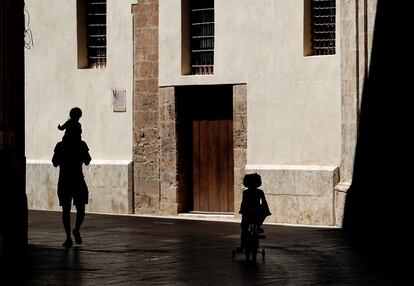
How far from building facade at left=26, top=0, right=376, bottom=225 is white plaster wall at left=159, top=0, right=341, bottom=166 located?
0.9 inches

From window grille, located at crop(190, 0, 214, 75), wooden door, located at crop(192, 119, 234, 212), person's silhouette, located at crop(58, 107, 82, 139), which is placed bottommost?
wooden door, located at crop(192, 119, 234, 212)

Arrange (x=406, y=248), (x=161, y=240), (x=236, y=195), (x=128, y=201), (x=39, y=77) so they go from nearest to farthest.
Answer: (x=406, y=248)
(x=161, y=240)
(x=236, y=195)
(x=128, y=201)
(x=39, y=77)

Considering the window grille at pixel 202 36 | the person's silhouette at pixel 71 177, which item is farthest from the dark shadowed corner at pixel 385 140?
the person's silhouette at pixel 71 177

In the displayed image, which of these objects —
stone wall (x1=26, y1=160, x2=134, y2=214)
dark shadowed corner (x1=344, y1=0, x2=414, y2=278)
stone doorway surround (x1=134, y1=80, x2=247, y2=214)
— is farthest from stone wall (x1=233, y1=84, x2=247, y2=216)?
dark shadowed corner (x1=344, y1=0, x2=414, y2=278)

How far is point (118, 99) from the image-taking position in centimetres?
2633

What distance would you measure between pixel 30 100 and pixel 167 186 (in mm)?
4024

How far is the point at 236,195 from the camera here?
24.4 meters

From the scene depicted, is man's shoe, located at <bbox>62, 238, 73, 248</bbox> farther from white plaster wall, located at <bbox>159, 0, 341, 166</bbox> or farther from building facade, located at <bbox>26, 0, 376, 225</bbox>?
white plaster wall, located at <bbox>159, 0, 341, 166</bbox>

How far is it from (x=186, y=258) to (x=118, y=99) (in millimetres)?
10764

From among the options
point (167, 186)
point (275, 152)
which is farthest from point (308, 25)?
point (167, 186)

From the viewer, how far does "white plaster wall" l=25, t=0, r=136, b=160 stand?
26250mm

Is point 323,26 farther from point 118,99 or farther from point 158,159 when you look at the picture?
point 118,99

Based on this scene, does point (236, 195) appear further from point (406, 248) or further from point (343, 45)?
point (406, 248)

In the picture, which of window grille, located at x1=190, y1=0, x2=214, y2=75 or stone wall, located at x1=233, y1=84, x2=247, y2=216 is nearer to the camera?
stone wall, located at x1=233, y1=84, x2=247, y2=216
